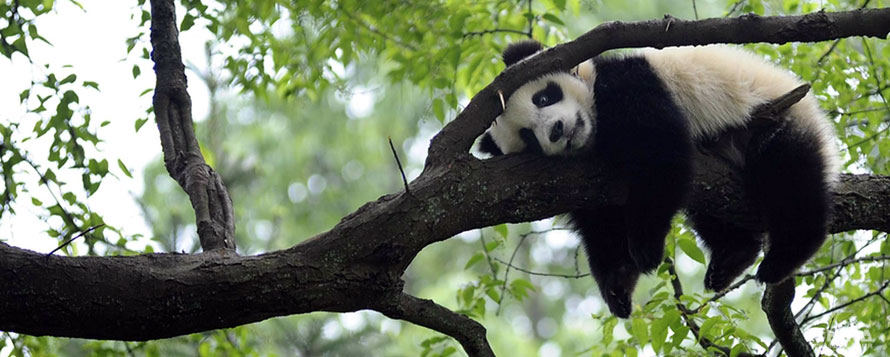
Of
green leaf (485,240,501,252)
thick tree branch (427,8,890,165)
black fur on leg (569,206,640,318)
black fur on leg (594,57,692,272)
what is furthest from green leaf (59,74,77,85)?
black fur on leg (569,206,640,318)

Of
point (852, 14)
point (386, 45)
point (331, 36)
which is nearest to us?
point (852, 14)

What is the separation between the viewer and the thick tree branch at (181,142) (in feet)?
10.5

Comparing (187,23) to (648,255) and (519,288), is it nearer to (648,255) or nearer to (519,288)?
(519,288)

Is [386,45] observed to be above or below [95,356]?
above

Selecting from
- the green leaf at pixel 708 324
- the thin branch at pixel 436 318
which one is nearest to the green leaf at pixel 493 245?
the green leaf at pixel 708 324

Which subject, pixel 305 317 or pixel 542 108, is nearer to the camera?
pixel 542 108

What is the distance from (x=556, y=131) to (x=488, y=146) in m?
0.92

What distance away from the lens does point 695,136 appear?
159 inches

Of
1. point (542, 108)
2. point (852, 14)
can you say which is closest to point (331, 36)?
point (542, 108)

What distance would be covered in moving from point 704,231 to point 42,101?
10.9ft

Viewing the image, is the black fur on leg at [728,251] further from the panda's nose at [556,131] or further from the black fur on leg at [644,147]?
the panda's nose at [556,131]

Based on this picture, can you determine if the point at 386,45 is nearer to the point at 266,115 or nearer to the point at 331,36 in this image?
the point at 331,36

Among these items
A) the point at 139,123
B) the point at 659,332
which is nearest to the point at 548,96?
the point at 659,332

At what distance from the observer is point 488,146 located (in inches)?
179
